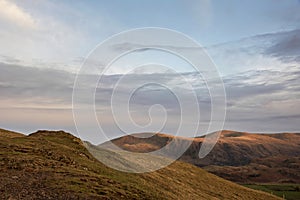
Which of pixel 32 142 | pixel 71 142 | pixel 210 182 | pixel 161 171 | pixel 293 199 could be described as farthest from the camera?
pixel 293 199

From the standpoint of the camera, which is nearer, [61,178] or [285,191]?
[61,178]

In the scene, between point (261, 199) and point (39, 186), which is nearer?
point (39, 186)

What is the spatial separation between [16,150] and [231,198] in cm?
4274

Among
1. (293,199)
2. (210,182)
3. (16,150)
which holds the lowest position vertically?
(293,199)

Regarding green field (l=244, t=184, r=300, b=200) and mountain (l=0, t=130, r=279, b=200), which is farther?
green field (l=244, t=184, r=300, b=200)

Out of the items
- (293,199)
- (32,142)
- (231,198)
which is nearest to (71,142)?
(32,142)

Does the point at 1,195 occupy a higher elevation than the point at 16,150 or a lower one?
lower

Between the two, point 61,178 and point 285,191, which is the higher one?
point 61,178

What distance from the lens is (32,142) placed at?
4984cm

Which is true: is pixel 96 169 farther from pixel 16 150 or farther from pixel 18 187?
pixel 18 187

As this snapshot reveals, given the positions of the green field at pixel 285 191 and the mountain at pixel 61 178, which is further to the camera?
the green field at pixel 285 191

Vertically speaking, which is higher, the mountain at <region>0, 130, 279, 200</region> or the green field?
the mountain at <region>0, 130, 279, 200</region>

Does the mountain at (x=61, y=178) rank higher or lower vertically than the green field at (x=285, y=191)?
higher

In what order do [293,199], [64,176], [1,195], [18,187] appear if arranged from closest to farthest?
[1,195]
[18,187]
[64,176]
[293,199]
